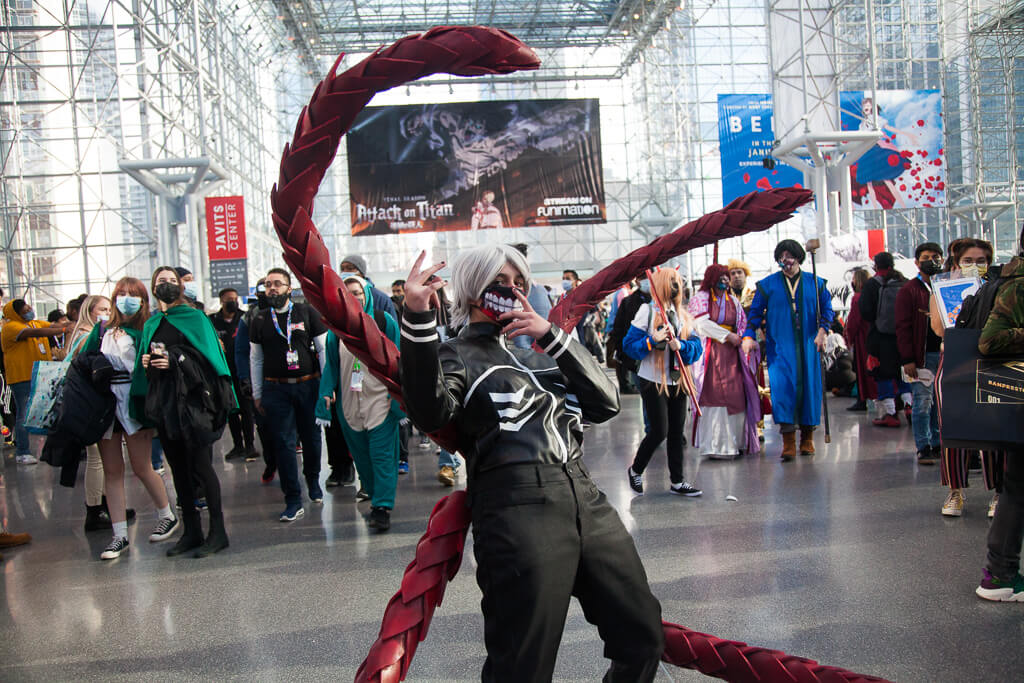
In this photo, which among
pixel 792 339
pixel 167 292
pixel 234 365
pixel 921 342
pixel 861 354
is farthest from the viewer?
pixel 861 354

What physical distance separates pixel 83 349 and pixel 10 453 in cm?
696

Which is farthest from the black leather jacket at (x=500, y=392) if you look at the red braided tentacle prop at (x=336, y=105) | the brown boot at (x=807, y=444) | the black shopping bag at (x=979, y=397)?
the brown boot at (x=807, y=444)

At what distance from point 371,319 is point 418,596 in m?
0.72

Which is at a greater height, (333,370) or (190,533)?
(333,370)

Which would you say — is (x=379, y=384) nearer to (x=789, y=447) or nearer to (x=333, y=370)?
(x=333, y=370)

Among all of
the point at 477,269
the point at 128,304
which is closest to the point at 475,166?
the point at 128,304

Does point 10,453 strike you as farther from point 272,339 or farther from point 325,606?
point 325,606

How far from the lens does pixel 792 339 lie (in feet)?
25.4

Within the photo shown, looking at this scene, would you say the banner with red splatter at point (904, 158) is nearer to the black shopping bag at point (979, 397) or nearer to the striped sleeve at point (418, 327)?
the black shopping bag at point (979, 397)

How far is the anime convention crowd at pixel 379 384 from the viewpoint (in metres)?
5.36

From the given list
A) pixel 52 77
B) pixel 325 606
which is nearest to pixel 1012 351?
pixel 325 606

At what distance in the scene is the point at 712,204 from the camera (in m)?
33.2

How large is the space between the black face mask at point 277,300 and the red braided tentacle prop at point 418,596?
427 centimetres

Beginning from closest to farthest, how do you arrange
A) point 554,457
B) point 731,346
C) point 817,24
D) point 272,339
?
point 554,457 → point 272,339 → point 731,346 → point 817,24
